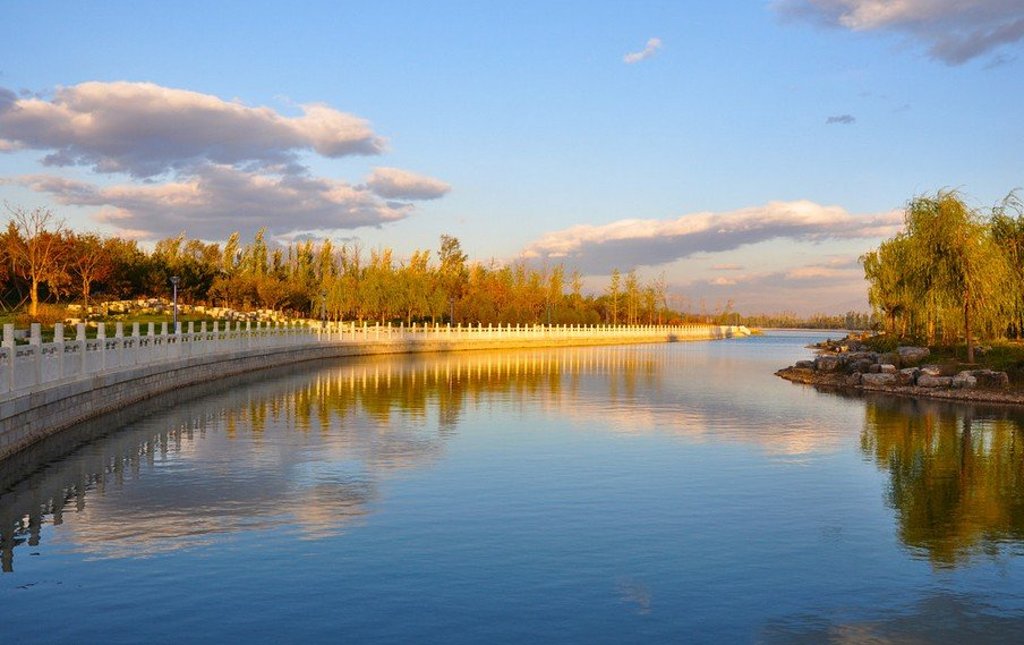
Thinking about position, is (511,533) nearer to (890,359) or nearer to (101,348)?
(101,348)

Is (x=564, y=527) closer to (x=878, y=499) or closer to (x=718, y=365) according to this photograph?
(x=878, y=499)

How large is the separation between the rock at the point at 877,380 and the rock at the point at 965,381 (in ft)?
9.54

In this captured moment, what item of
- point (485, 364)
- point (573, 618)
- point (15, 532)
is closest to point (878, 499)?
point (573, 618)

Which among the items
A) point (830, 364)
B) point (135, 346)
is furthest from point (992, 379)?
point (135, 346)

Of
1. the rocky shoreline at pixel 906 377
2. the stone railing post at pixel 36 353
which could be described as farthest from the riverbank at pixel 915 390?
the stone railing post at pixel 36 353

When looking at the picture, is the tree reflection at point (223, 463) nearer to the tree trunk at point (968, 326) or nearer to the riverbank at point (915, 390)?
the riverbank at point (915, 390)

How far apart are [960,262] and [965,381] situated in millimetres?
6162

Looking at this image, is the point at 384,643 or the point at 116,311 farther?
the point at 116,311

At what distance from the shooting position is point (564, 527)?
420 inches

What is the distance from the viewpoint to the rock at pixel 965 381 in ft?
92.9

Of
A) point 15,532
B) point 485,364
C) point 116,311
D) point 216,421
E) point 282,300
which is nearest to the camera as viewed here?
point 15,532

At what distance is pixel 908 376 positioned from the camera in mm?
31109

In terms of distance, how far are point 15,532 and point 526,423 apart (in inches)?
486

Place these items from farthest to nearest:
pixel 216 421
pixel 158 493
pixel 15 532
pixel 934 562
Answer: pixel 216 421 < pixel 158 493 < pixel 15 532 < pixel 934 562
